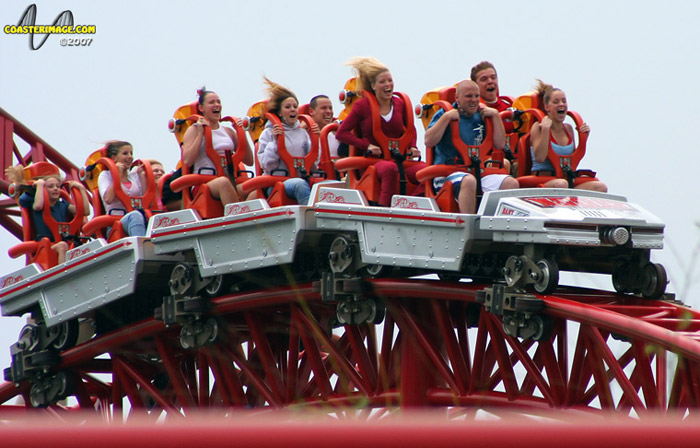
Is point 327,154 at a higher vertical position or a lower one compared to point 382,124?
lower

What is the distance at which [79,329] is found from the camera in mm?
14336

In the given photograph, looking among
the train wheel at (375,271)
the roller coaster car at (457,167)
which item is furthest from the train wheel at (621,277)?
the train wheel at (375,271)

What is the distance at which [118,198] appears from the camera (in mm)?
12633

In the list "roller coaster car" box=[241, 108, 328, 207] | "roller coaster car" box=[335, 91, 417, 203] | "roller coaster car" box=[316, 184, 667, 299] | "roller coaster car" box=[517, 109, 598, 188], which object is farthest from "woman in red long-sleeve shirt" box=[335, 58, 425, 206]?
"roller coaster car" box=[241, 108, 328, 207]

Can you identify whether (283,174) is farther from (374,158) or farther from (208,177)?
(374,158)

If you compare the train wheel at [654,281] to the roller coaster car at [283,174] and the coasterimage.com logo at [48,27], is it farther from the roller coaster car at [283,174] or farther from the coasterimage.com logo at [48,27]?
the coasterimage.com logo at [48,27]

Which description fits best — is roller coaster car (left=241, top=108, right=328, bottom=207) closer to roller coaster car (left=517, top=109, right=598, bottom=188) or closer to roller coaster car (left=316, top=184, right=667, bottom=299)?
roller coaster car (left=316, top=184, right=667, bottom=299)

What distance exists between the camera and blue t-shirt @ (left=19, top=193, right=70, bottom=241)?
13223 millimetres

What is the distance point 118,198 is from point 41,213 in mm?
1172

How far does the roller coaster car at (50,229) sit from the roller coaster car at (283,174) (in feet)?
9.10

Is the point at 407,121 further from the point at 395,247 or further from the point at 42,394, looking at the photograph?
the point at 42,394

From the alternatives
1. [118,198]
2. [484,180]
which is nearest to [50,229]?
[118,198]

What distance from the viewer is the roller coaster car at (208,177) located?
11.6 metres

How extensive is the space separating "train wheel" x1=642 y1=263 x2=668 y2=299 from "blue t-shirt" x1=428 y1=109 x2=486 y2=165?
1.76 meters
